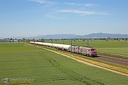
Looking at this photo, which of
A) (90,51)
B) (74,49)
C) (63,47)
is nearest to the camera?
(90,51)

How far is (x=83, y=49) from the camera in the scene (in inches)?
3167

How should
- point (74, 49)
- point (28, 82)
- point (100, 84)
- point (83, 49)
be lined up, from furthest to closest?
point (74, 49), point (83, 49), point (28, 82), point (100, 84)

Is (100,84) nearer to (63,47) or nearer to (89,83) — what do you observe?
(89,83)

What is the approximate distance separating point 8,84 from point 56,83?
4.41m

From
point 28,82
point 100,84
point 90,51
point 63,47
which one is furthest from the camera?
point 63,47

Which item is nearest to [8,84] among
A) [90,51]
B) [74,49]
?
[90,51]

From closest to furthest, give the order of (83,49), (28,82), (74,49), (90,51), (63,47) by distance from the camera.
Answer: (28,82) → (90,51) → (83,49) → (74,49) → (63,47)

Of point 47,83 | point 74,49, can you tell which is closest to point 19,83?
point 47,83

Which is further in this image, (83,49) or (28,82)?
(83,49)

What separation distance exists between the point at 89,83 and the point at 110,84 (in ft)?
6.37

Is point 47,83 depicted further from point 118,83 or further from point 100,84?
point 118,83

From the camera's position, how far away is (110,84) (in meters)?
24.4

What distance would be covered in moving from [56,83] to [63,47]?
298ft

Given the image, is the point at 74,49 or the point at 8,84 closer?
the point at 8,84
